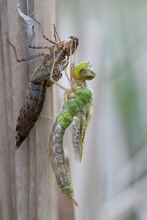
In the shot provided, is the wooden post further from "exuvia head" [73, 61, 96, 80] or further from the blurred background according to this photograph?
the blurred background

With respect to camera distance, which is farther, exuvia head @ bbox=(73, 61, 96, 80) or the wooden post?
exuvia head @ bbox=(73, 61, 96, 80)

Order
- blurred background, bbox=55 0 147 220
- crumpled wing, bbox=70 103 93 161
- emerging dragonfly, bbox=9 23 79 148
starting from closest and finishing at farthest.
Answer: emerging dragonfly, bbox=9 23 79 148
crumpled wing, bbox=70 103 93 161
blurred background, bbox=55 0 147 220

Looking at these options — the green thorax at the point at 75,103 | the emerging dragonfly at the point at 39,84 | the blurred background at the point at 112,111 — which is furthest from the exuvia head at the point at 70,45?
the blurred background at the point at 112,111

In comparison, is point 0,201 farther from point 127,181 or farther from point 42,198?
point 127,181

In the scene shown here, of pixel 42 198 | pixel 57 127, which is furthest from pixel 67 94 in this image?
pixel 42 198

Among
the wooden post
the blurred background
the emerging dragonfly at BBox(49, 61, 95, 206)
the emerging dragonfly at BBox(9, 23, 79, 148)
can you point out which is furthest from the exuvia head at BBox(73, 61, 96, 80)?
the blurred background

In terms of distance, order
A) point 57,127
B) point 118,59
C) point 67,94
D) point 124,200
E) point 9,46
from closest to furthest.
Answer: point 9,46 → point 57,127 → point 67,94 → point 124,200 → point 118,59

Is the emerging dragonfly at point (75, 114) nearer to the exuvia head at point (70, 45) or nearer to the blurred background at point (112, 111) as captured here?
the exuvia head at point (70, 45)
